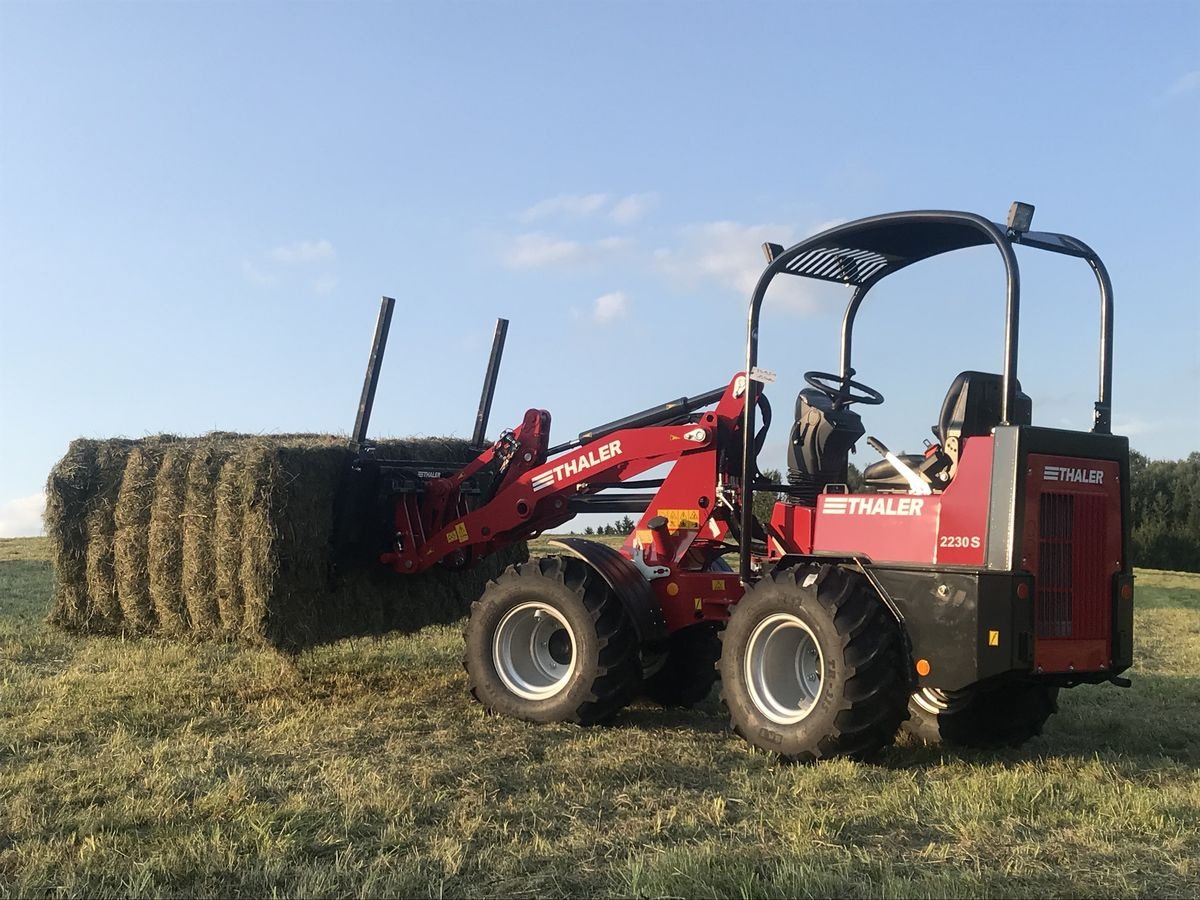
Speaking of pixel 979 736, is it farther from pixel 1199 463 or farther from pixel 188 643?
pixel 1199 463

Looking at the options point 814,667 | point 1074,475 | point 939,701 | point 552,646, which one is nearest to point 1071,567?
point 1074,475

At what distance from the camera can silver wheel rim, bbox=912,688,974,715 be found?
6.78 meters

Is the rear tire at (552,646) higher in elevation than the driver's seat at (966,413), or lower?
lower

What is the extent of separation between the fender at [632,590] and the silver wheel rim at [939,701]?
5.44 feet

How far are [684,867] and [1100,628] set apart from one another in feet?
10.7

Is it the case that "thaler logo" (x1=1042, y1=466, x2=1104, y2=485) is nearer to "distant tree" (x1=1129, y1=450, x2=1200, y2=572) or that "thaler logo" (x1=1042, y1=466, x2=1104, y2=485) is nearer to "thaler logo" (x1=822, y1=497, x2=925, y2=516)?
"thaler logo" (x1=822, y1=497, x2=925, y2=516)

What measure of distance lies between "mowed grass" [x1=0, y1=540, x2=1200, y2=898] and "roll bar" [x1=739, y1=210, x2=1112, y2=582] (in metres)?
1.69

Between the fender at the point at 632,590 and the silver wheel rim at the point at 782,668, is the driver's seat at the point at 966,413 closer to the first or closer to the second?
the silver wheel rim at the point at 782,668

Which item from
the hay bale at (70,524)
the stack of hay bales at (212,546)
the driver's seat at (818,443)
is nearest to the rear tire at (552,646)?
the stack of hay bales at (212,546)

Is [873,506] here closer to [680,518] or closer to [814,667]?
[814,667]

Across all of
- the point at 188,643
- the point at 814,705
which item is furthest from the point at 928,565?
the point at 188,643

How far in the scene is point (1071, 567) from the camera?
19.7 feet

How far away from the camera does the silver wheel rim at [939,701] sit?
22.2ft

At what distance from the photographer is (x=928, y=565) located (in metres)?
5.91
